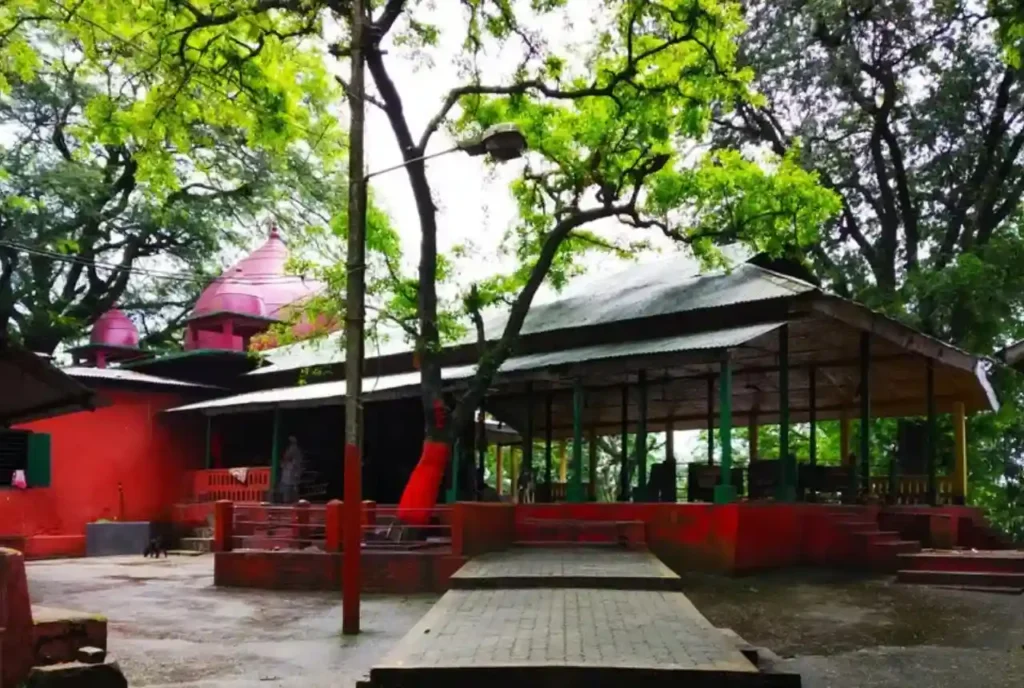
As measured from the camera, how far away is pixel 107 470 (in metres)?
23.5

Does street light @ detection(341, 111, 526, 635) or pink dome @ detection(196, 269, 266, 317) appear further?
pink dome @ detection(196, 269, 266, 317)

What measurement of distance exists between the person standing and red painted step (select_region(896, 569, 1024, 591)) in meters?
12.1

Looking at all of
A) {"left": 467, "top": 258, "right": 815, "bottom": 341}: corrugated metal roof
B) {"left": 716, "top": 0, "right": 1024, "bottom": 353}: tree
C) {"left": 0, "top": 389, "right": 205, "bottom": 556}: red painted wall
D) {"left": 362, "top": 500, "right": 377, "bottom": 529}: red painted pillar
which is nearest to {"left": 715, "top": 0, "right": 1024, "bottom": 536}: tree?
{"left": 716, "top": 0, "right": 1024, "bottom": 353}: tree

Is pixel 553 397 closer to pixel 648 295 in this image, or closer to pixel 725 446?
pixel 648 295

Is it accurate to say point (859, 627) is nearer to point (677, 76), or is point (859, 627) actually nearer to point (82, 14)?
point (677, 76)

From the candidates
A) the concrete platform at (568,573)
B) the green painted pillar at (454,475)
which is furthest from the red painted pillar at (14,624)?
the green painted pillar at (454,475)

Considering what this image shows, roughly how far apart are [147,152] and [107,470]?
949 centimetres

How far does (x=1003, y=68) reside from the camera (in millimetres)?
22359

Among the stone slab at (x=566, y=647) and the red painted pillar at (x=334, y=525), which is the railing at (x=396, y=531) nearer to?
the red painted pillar at (x=334, y=525)

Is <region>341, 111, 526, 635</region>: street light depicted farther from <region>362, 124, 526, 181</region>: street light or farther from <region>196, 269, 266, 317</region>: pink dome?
<region>196, 269, 266, 317</region>: pink dome

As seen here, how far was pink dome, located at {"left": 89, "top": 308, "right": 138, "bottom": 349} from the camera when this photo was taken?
91.2 ft

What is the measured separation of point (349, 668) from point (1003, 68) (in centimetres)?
2036

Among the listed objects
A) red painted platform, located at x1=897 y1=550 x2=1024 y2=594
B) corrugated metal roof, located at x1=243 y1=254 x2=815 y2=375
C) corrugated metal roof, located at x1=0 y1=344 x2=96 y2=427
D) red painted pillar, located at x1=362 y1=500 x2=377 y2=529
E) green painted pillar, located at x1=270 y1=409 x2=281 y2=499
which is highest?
corrugated metal roof, located at x1=243 y1=254 x2=815 y2=375

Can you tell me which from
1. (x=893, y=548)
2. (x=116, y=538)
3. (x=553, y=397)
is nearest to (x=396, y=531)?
(x=893, y=548)
